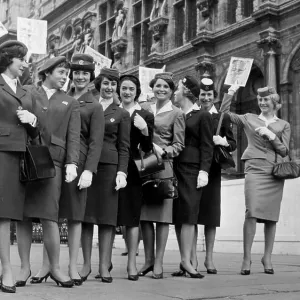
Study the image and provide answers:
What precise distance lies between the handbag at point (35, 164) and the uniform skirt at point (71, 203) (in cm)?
37

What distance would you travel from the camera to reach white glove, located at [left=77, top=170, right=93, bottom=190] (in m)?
4.34

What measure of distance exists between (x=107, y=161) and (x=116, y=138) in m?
0.22

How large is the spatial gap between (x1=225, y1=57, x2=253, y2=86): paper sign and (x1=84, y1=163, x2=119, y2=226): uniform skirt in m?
2.10

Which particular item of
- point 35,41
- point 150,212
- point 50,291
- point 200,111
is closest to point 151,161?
point 150,212

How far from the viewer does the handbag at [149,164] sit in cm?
486

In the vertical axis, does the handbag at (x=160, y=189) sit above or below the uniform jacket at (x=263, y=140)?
below

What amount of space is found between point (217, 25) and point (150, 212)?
1202cm

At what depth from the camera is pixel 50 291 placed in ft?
12.8

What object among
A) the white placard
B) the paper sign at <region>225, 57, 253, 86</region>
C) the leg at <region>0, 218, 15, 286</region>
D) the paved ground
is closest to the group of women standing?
the leg at <region>0, 218, 15, 286</region>

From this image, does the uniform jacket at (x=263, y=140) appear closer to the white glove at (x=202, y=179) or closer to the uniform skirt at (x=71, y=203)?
the white glove at (x=202, y=179)

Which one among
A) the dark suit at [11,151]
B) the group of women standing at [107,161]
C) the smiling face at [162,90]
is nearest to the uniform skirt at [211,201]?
the group of women standing at [107,161]

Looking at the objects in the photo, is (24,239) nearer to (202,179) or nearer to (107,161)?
(107,161)

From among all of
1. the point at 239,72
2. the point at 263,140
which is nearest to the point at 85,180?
the point at 263,140

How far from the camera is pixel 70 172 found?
421 cm
